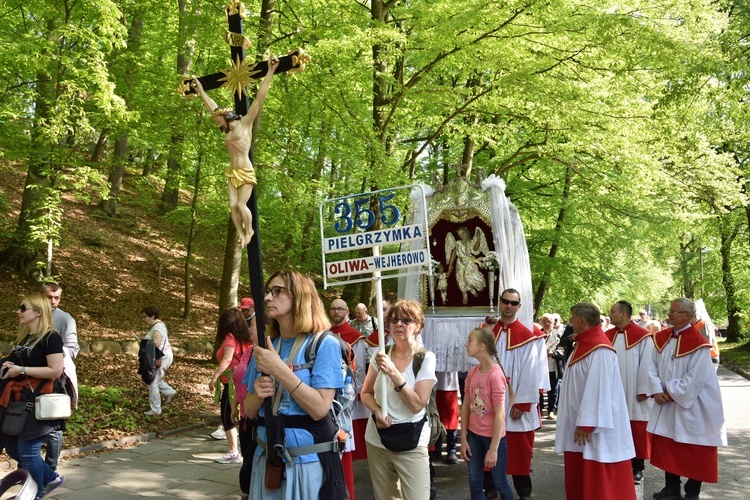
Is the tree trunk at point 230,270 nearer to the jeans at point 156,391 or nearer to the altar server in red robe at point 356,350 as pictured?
the jeans at point 156,391

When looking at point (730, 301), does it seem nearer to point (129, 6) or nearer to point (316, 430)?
point (129, 6)

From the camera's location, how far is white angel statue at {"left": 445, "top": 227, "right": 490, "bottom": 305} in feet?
36.8

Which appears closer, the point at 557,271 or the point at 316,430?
the point at 316,430

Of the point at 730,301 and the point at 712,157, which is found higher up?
the point at 712,157

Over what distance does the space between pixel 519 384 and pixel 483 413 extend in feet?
5.16

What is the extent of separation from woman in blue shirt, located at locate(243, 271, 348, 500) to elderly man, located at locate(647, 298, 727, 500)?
207 inches

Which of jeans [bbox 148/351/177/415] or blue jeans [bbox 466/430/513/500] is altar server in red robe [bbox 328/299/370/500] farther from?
jeans [bbox 148/351/177/415]

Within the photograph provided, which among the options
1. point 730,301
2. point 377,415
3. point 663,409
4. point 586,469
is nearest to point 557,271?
point 730,301

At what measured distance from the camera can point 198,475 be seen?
27.6ft

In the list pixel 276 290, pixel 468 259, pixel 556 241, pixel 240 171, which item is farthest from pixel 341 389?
pixel 556 241

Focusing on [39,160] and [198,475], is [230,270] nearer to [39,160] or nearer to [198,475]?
[39,160]

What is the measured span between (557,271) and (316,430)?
20.3m

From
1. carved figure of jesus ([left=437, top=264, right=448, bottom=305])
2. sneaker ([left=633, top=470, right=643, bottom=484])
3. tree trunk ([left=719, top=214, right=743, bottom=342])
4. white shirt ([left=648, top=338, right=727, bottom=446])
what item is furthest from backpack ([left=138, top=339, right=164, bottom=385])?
tree trunk ([left=719, top=214, right=743, bottom=342])

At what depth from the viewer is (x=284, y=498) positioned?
3457mm
